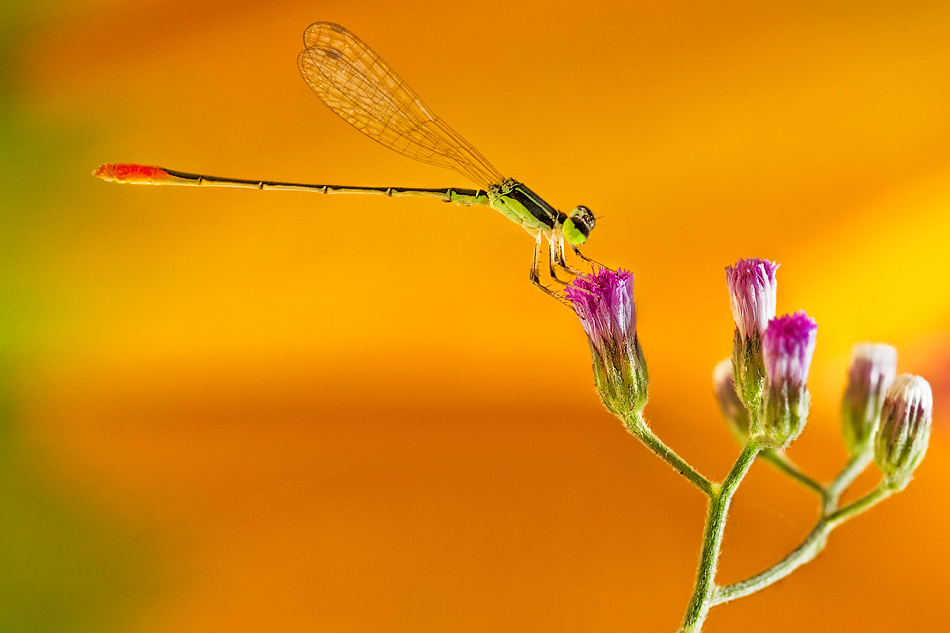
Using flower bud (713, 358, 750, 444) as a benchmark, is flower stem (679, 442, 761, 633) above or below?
below

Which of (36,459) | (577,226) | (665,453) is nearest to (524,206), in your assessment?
(577,226)

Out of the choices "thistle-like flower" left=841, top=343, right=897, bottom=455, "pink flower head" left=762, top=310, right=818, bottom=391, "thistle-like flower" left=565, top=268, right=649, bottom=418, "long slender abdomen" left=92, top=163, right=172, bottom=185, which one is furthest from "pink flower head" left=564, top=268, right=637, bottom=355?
"long slender abdomen" left=92, top=163, right=172, bottom=185

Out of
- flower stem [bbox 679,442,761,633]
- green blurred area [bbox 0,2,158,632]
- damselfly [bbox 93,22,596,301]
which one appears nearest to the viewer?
flower stem [bbox 679,442,761,633]

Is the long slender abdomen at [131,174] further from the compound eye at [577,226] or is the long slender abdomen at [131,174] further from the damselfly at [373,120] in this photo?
the compound eye at [577,226]

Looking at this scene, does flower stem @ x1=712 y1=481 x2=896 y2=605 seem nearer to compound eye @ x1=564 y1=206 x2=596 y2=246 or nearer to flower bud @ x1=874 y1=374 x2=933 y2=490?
flower bud @ x1=874 y1=374 x2=933 y2=490

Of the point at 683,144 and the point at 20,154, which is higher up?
the point at 683,144

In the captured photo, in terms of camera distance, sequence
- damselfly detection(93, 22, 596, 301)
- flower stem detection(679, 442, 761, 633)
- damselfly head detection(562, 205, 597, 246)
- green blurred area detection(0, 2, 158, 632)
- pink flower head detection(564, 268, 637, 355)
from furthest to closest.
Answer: green blurred area detection(0, 2, 158, 632), damselfly detection(93, 22, 596, 301), damselfly head detection(562, 205, 597, 246), pink flower head detection(564, 268, 637, 355), flower stem detection(679, 442, 761, 633)

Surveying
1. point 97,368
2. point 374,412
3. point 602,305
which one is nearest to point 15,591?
point 97,368

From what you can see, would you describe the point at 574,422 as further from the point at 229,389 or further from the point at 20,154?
the point at 20,154
